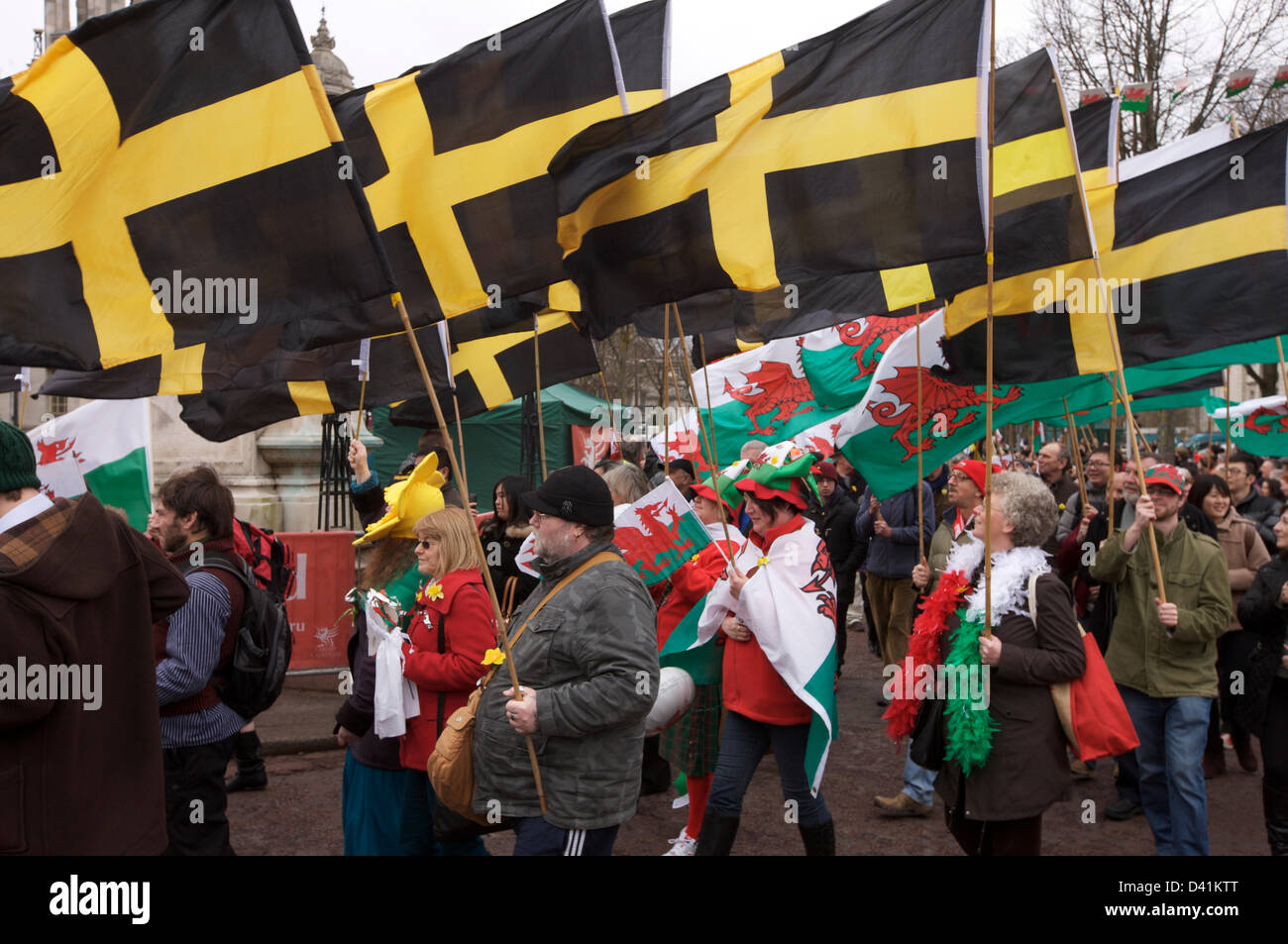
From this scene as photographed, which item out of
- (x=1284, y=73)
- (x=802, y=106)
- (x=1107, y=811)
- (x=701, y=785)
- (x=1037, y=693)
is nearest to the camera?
(x=1037, y=693)

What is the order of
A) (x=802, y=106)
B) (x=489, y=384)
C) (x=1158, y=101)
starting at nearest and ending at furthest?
1. (x=802, y=106)
2. (x=489, y=384)
3. (x=1158, y=101)

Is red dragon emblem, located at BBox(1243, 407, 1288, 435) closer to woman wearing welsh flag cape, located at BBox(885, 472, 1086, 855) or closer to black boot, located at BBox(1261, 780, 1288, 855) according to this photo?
black boot, located at BBox(1261, 780, 1288, 855)

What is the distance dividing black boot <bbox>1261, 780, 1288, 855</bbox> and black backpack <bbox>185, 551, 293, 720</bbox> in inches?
164

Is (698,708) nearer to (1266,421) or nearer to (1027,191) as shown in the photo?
(1027,191)

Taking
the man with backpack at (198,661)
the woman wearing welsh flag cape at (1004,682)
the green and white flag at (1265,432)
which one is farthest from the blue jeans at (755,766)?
the green and white flag at (1265,432)

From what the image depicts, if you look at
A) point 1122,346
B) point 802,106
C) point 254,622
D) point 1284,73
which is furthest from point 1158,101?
point 254,622

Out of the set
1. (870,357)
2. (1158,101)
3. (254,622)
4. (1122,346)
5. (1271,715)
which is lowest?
(1271,715)

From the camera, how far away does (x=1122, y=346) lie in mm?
5598

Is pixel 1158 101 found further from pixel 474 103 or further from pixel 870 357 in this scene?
pixel 474 103

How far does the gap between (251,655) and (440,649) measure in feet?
2.29

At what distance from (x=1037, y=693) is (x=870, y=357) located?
157 inches

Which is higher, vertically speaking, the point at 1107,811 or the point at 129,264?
the point at 129,264

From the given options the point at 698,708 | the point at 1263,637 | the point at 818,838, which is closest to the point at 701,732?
the point at 698,708

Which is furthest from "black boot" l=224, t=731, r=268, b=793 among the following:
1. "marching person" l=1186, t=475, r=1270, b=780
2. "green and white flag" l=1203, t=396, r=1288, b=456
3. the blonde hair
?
"green and white flag" l=1203, t=396, r=1288, b=456
